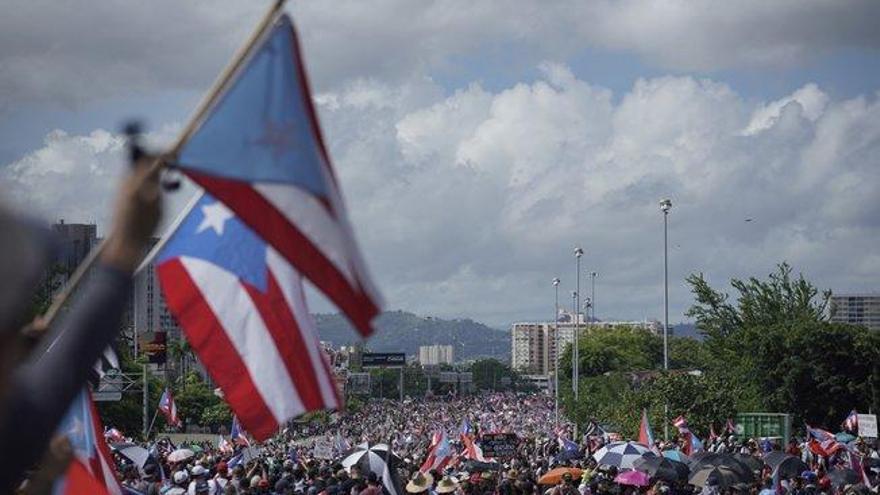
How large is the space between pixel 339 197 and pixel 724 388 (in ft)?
187

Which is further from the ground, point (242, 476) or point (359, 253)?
point (359, 253)

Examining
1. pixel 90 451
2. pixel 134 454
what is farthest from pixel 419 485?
pixel 90 451

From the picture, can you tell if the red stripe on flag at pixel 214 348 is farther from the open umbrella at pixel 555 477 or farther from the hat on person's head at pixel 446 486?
the open umbrella at pixel 555 477

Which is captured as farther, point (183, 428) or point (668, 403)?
point (183, 428)

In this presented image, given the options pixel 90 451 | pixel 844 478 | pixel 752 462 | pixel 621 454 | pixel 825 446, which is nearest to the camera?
pixel 90 451

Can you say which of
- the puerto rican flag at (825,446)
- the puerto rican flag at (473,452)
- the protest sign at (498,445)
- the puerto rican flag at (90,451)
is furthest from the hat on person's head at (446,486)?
the protest sign at (498,445)

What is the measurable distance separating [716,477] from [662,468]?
5.75 feet

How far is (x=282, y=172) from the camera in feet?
16.4

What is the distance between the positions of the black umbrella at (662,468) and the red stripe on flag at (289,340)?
64.6 ft

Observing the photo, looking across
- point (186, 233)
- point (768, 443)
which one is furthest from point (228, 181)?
point (768, 443)

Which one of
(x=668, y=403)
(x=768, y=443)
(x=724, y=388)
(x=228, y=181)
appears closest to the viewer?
(x=228, y=181)

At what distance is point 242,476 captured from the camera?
2295cm

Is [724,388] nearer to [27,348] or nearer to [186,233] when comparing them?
[186,233]

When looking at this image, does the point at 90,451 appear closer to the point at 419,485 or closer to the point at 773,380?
the point at 419,485
